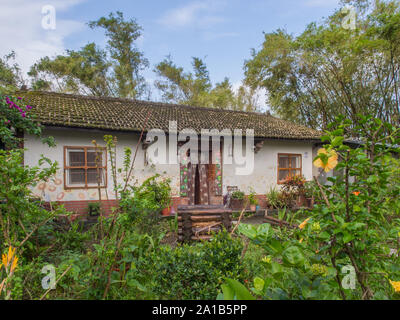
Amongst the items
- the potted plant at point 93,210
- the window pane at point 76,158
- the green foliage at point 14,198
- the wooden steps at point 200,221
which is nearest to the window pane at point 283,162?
the wooden steps at point 200,221

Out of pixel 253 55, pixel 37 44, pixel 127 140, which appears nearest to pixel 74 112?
pixel 127 140

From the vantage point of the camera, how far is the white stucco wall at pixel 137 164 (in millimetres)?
6238

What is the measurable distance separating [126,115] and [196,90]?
1317cm

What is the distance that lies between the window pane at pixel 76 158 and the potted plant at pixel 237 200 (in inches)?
193

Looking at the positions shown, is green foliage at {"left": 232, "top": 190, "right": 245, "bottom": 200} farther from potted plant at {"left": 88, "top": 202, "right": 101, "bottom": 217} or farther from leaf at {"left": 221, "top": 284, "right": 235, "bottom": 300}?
leaf at {"left": 221, "top": 284, "right": 235, "bottom": 300}

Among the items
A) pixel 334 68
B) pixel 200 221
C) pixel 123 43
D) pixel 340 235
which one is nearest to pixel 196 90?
pixel 123 43

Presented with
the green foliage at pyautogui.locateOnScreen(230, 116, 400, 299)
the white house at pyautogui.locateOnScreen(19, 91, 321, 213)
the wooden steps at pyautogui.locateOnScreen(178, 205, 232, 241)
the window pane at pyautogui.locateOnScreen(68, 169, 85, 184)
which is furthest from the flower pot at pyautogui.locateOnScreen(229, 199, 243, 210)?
the green foliage at pyautogui.locateOnScreen(230, 116, 400, 299)

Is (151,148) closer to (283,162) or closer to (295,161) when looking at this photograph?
(283,162)

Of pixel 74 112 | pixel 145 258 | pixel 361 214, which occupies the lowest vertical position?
pixel 145 258

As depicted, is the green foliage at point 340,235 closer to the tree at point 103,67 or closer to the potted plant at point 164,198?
the potted plant at point 164,198
